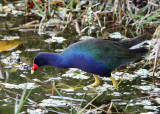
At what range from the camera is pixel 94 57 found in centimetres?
363

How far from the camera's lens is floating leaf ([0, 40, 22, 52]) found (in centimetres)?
491

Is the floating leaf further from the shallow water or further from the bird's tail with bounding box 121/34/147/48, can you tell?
the bird's tail with bounding box 121/34/147/48

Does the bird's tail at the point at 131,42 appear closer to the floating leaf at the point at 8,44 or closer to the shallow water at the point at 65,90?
the shallow water at the point at 65,90

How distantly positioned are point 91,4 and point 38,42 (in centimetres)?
95

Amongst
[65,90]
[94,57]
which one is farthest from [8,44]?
[94,57]

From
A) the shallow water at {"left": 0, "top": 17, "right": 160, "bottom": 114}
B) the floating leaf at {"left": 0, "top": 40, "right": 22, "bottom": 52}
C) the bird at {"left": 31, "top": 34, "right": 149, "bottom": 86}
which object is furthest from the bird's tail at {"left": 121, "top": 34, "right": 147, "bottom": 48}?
the floating leaf at {"left": 0, "top": 40, "right": 22, "bottom": 52}

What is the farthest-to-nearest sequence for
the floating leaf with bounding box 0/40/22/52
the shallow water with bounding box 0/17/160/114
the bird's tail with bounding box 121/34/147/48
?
the floating leaf with bounding box 0/40/22/52, the bird's tail with bounding box 121/34/147/48, the shallow water with bounding box 0/17/160/114

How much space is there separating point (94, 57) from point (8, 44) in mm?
1808

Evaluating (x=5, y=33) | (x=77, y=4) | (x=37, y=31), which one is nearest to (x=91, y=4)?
(x=77, y=4)

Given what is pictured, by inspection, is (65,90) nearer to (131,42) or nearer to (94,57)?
(94,57)

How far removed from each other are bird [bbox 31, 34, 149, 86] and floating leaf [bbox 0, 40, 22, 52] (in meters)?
1.16

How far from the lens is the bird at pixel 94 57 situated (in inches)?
143

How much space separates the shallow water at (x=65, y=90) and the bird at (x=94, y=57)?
0.18 meters

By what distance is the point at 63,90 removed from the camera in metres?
3.74
